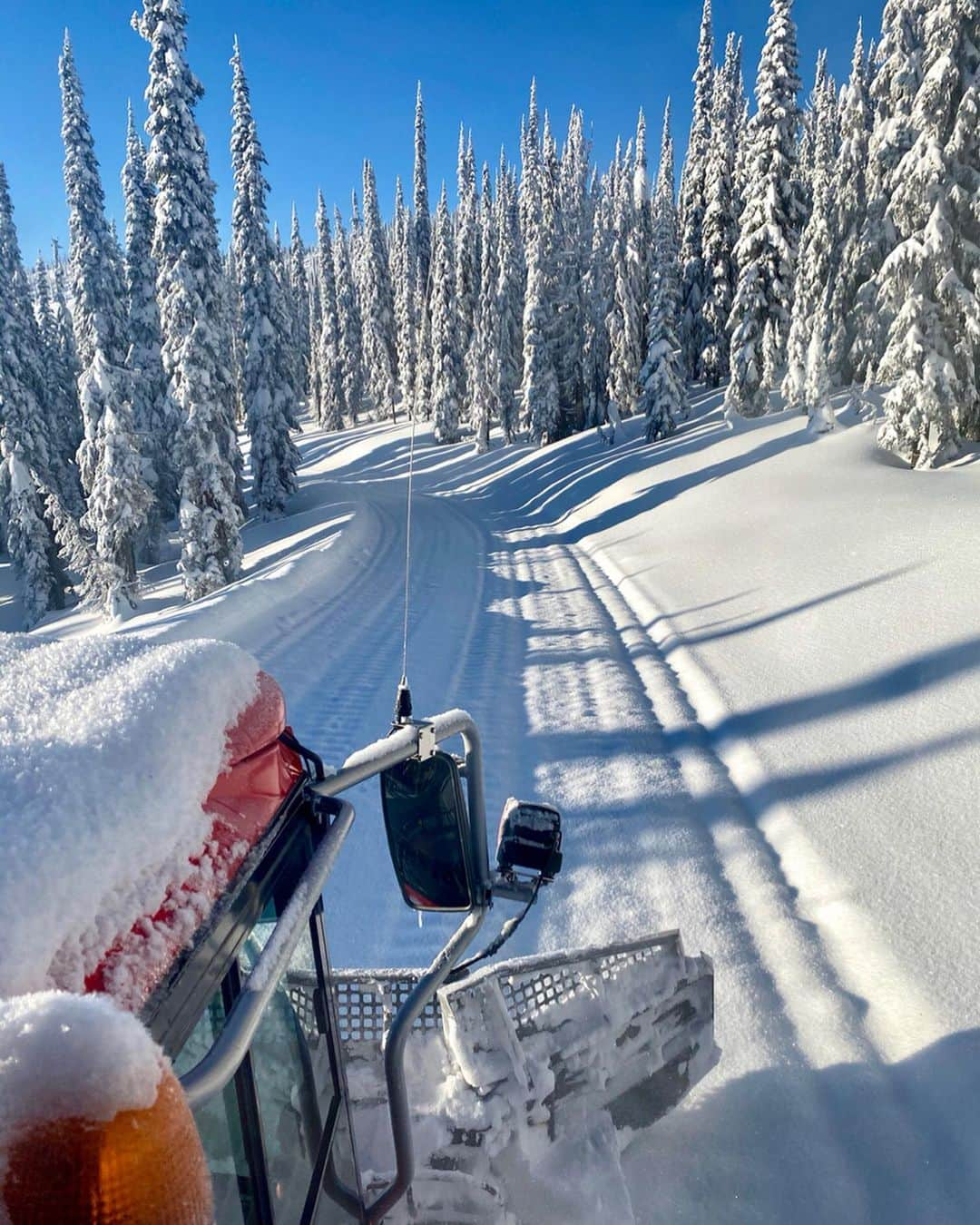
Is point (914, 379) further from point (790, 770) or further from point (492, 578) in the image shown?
point (790, 770)

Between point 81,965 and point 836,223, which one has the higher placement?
point 836,223

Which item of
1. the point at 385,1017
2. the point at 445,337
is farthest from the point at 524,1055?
the point at 445,337

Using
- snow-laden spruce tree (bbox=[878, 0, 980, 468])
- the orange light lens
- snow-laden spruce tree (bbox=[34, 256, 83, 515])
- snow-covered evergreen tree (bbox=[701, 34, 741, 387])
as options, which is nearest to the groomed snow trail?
the orange light lens

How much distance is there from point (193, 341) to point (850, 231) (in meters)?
24.5

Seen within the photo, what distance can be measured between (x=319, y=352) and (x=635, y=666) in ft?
228

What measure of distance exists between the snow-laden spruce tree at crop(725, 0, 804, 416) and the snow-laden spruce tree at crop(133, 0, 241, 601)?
795 inches

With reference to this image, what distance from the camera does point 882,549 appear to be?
1188cm

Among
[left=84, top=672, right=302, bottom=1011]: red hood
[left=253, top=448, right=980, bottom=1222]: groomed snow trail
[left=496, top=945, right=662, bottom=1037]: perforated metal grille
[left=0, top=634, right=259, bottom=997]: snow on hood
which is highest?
[left=0, top=634, right=259, bottom=997]: snow on hood

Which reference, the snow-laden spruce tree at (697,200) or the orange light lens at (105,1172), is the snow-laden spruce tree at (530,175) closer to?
the snow-laden spruce tree at (697,200)

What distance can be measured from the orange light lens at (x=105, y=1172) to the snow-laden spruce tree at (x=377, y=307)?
67.7m

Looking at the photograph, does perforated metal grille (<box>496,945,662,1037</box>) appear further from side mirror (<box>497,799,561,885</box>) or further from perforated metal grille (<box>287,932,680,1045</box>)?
side mirror (<box>497,799,561,885</box>)

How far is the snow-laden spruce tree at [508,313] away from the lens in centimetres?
5081

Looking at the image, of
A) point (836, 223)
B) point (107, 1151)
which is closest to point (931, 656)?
point (107, 1151)

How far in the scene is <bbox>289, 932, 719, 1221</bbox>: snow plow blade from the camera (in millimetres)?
2650
